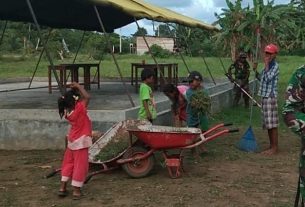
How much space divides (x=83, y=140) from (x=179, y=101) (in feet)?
7.45

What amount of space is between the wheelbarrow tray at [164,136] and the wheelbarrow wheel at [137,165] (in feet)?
0.61

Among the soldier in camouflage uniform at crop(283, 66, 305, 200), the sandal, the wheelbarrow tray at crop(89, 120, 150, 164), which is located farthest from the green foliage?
the soldier in camouflage uniform at crop(283, 66, 305, 200)

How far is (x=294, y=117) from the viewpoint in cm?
316

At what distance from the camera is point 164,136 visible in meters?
6.09

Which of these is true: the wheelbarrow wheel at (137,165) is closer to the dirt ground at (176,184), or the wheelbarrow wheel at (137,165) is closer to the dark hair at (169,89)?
the dirt ground at (176,184)

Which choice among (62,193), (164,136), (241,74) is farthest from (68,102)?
(241,74)

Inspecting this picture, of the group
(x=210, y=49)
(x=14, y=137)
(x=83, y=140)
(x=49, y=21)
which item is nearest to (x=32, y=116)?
(x=14, y=137)

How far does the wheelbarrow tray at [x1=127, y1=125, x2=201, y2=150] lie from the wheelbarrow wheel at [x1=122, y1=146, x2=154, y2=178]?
185mm

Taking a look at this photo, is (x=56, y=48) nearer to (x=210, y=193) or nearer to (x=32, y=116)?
(x=32, y=116)

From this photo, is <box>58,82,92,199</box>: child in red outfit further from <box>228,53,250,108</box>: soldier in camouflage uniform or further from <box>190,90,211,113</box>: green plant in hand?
<box>228,53,250,108</box>: soldier in camouflage uniform

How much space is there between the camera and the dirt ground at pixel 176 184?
5.39 metres

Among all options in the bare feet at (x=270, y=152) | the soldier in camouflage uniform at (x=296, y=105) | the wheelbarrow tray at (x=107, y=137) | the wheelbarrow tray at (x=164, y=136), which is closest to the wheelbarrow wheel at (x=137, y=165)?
the wheelbarrow tray at (x=164, y=136)

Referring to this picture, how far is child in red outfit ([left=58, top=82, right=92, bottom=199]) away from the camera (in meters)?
5.58

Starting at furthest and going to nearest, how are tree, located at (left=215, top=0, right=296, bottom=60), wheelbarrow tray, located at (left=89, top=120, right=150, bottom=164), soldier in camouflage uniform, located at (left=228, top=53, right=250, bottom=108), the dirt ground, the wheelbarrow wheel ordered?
tree, located at (left=215, top=0, right=296, bottom=60) < soldier in camouflage uniform, located at (left=228, top=53, right=250, bottom=108) < wheelbarrow tray, located at (left=89, top=120, right=150, bottom=164) < the wheelbarrow wheel < the dirt ground
